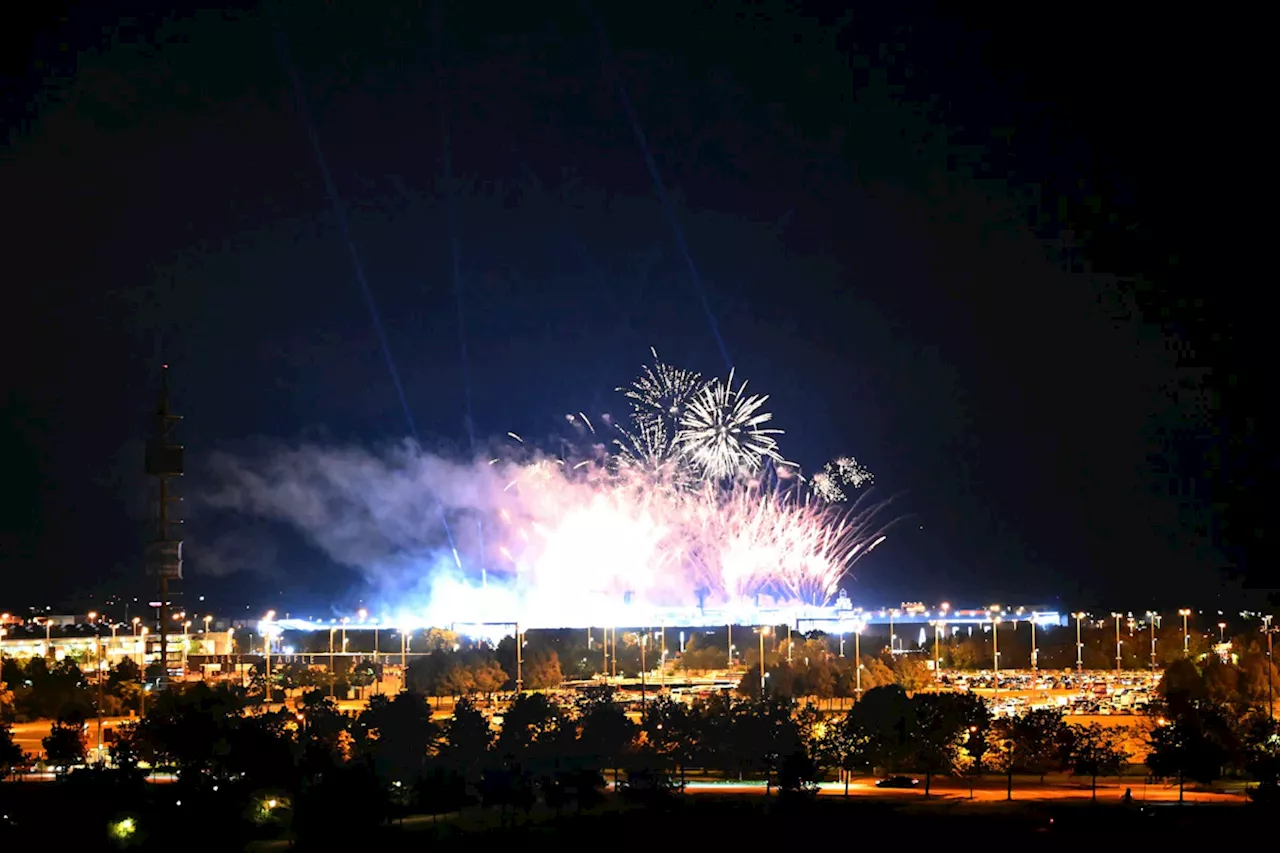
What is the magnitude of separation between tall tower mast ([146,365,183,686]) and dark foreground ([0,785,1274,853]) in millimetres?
20023

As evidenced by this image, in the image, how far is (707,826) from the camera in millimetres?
26078

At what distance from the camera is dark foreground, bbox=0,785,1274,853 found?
25.4m

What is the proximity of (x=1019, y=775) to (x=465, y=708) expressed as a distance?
12.9 metres

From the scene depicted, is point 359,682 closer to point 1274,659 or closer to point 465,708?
point 465,708

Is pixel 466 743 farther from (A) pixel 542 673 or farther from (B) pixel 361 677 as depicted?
(A) pixel 542 673

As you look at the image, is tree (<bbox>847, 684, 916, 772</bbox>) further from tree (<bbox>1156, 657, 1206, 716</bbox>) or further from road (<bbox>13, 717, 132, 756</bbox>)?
road (<bbox>13, 717, 132, 756</bbox>)

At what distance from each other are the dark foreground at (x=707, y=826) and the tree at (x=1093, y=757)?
3.70 meters

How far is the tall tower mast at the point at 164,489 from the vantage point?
1869 inches

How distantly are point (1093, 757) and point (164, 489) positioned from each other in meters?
30.5

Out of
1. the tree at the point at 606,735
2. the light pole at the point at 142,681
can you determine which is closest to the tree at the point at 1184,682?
the tree at the point at 606,735

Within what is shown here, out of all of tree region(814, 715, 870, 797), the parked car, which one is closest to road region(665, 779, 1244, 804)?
the parked car

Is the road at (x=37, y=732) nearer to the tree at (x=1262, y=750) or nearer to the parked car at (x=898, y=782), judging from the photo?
the parked car at (x=898, y=782)

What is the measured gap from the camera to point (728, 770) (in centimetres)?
3338

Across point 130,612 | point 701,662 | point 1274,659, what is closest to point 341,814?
point 1274,659
